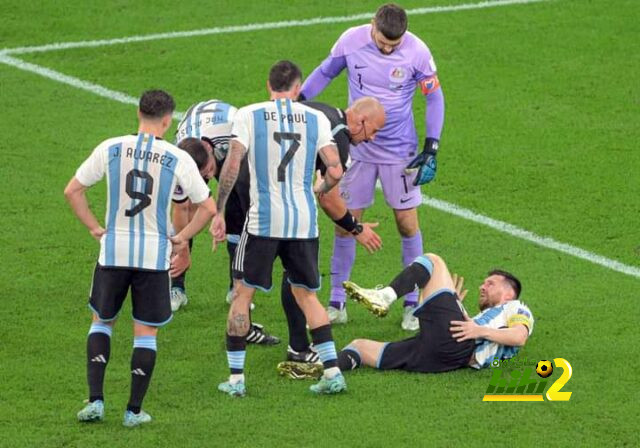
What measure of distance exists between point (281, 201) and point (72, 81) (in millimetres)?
7376

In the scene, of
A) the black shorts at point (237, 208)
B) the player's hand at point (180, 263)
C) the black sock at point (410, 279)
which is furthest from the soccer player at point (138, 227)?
the player's hand at point (180, 263)

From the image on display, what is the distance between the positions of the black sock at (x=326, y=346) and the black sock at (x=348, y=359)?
0.43 m

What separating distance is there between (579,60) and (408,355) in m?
7.61

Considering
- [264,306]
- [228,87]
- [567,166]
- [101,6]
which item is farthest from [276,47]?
[264,306]

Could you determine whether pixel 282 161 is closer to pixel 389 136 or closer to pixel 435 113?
pixel 389 136

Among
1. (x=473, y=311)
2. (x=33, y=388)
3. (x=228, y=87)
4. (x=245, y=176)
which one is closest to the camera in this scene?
(x=33, y=388)

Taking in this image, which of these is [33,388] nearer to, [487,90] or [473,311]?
[473,311]

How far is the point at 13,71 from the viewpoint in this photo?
16.9 meters

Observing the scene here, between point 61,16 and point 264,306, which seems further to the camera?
point 61,16

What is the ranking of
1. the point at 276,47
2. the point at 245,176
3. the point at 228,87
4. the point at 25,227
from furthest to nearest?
1. the point at 276,47
2. the point at 228,87
3. the point at 25,227
4. the point at 245,176

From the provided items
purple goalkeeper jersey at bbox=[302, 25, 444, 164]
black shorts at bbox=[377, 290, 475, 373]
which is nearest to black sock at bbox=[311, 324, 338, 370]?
black shorts at bbox=[377, 290, 475, 373]

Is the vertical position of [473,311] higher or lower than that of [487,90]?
lower

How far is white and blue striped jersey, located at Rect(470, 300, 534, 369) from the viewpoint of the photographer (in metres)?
10.5

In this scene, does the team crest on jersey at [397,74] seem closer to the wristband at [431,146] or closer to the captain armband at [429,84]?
the captain armband at [429,84]
